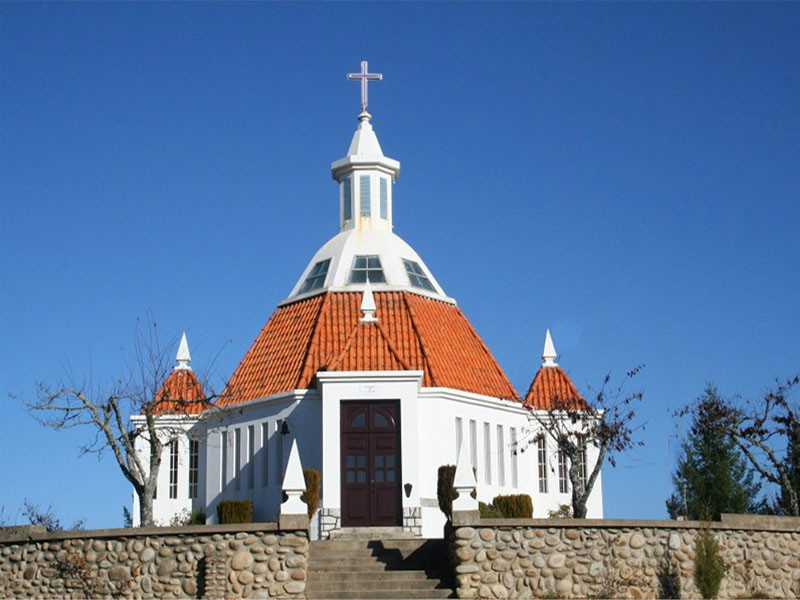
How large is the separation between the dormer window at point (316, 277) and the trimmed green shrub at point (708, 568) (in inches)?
646

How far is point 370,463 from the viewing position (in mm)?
27797

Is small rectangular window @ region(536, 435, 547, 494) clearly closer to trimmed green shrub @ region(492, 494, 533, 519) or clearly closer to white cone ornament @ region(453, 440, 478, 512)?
trimmed green shrub @ region(492, 494, 533, 519)

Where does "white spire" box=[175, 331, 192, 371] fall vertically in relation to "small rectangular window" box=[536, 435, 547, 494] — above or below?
above

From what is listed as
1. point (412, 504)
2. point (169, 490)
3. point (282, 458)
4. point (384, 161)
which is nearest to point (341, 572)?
point (412, 504)

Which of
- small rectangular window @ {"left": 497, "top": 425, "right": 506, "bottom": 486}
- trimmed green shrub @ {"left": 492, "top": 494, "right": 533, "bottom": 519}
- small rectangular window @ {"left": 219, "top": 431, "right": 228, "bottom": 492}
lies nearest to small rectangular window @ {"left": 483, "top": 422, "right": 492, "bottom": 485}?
small rectangular window @ {"left": 497, "top": 425, "right": 506, "bottom": 486}

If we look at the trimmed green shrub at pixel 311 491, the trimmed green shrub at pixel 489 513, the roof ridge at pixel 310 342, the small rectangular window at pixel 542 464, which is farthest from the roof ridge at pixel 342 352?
the small rectangular window at pixel 542 464

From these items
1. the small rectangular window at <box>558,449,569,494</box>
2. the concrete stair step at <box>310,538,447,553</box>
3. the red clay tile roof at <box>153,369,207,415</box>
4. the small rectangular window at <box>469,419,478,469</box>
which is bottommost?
the concrete stair step at <box>310,538,447,553</box>

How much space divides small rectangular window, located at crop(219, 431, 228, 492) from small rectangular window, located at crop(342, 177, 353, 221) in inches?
328

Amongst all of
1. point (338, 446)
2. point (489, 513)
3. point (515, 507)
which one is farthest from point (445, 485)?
point (338, 446)

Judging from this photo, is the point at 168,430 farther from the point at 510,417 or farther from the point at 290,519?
the point at 290,519

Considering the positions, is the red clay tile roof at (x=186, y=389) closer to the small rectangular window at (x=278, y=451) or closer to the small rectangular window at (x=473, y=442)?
the small rectangular window at (x=278, y=451)

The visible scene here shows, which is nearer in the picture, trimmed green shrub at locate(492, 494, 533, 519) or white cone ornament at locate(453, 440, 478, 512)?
white cone ornament at locate(453, 440, 478, 512)

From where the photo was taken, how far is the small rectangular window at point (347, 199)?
1412 inches

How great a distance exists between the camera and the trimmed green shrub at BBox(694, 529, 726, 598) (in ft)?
66.4
